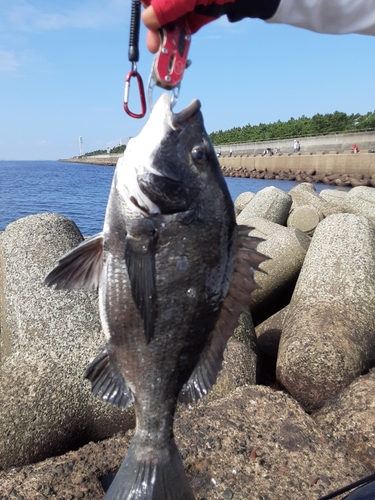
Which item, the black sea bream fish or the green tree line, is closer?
the black sea bream fish

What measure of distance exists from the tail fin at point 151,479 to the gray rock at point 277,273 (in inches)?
183

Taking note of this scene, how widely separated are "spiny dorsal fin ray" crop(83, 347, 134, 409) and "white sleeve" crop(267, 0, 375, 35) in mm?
2057

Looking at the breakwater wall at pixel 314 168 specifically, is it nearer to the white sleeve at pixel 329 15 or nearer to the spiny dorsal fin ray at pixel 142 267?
the white sleeve at pixel 329 15

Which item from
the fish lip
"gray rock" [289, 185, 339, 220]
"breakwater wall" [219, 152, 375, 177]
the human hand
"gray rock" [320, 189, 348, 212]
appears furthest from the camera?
"breakwater wall" [219, 152, 375, 177]

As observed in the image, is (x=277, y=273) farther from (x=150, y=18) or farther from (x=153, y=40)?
(x=150, y=18)

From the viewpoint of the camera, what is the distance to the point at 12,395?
376 cm

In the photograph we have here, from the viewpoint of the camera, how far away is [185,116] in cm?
223

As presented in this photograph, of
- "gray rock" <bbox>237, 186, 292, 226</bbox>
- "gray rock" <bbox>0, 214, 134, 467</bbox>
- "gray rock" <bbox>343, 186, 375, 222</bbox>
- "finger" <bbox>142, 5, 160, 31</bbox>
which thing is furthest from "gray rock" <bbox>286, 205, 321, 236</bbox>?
"finger" <bbox>142, 5, 160, 31</bbox>

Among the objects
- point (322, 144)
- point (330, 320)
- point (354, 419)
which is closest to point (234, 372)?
point (354, 419)

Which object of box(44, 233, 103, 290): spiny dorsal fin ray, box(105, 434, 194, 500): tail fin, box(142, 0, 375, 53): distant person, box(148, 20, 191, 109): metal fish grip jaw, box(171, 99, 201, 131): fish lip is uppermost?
box(142, 0, 375, 53): distant person

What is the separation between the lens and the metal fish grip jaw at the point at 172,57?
211cm

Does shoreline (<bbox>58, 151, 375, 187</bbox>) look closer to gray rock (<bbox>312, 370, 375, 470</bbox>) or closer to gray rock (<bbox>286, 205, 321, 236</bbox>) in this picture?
gray rock (<bbox>286, 205, 321, 236</bbox>)

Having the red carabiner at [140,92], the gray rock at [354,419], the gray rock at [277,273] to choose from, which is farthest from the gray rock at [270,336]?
the red carabiner at [140,92]

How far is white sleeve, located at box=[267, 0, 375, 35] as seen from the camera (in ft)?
8.05
